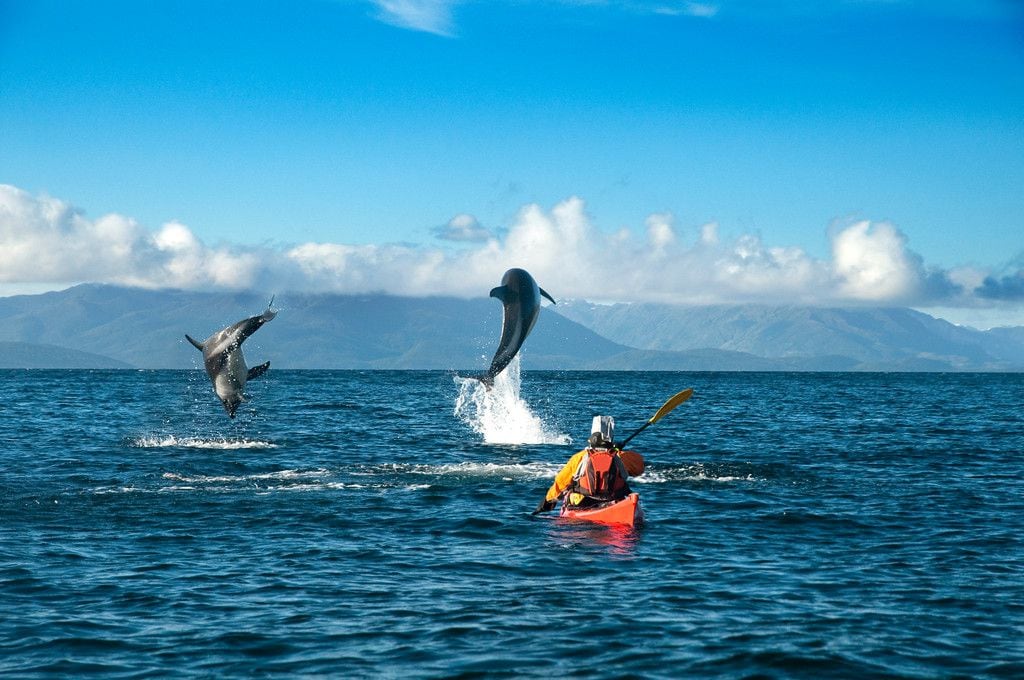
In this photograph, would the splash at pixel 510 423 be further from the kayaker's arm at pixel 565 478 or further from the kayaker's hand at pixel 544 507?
the kayaker's arm at pixel 565 478

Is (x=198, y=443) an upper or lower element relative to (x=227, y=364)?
lower

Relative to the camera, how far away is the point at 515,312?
108ft

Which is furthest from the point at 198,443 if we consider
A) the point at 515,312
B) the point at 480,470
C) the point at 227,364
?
the point at 515,312

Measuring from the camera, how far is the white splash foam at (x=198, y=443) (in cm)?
4475

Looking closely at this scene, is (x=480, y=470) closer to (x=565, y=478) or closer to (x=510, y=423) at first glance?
(x=565, y=478)

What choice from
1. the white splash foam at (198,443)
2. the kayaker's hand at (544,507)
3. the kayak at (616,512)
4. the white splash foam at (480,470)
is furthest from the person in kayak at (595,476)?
the white splash foam at (198,443)

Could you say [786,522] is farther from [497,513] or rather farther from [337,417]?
[337,417]

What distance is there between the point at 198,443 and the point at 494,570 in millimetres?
30424

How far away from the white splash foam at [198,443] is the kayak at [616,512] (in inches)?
932

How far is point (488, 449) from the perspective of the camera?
44.0 metres

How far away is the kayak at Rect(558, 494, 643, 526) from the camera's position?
23203mm

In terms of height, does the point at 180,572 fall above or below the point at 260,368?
below

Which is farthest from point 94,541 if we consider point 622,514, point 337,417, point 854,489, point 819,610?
point 337,417

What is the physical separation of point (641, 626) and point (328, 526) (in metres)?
10.3
